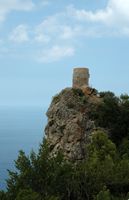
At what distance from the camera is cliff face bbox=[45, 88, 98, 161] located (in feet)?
129

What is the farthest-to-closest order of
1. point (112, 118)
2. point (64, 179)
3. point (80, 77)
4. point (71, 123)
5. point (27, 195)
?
point (80, 77)
point (112, 118)
point (71, 123)
point (64, 179)
point (27, 195)

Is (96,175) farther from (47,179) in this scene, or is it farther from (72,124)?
(72,124)

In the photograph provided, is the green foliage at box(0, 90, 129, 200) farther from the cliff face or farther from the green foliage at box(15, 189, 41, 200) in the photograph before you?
the cliff face

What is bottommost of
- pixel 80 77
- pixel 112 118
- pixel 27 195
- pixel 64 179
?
pixel 27 195

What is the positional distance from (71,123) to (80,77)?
5548 mm

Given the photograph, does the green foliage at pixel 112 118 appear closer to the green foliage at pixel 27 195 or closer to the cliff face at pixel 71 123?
the cliff face at pixel 71 123

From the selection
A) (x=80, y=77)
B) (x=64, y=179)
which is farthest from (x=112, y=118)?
(x=64, y=179)

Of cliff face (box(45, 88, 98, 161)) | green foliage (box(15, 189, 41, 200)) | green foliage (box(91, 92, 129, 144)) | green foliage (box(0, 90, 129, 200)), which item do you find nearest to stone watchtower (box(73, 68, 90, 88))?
cliff face (box(45, 88, 98, 161))

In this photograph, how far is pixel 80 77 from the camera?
44344 millimetres

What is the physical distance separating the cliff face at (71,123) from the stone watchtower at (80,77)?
190 centimetres

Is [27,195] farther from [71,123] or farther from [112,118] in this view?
[112,118]

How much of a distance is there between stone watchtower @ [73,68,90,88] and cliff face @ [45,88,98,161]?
190 centimetres

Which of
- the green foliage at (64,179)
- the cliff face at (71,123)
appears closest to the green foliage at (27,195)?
the green foliage at (64,179)

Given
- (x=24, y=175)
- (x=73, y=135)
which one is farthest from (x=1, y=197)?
(x=73, y=135)
